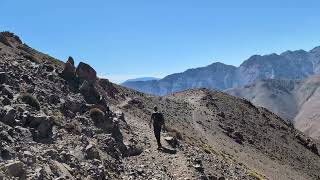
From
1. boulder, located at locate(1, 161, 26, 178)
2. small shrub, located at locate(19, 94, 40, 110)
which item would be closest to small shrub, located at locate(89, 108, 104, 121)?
small shrub, located at locate(19, 94, 40, 110)

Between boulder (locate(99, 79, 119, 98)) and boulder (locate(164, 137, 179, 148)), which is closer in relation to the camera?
boulder (locate(164, 137, 179, 148))

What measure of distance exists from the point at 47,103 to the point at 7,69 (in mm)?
3830

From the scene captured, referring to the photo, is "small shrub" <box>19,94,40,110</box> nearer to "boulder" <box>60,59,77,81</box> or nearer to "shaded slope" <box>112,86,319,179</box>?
"boulder" <box>60,59,77,81</box>

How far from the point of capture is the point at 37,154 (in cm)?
2234

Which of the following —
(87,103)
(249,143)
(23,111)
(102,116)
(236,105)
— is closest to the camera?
(23,111)

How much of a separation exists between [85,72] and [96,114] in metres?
13.3

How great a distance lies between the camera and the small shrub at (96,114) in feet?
108

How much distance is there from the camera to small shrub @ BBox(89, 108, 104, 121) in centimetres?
3288

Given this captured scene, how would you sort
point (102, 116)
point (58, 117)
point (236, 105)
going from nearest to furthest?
point (58, 117) < point (102, 116) < point (236, 105)

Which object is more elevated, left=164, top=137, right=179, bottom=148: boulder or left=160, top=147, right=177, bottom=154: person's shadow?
left=164, top=137, right=179, bottom=148: boulder

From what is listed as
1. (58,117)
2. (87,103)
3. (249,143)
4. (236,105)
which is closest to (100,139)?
(58,117)

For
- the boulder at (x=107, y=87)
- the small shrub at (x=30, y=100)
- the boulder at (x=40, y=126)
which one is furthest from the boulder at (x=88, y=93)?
the boulder at (x=107, y=87)

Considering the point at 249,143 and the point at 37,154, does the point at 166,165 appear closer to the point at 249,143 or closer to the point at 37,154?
the point at 37,154

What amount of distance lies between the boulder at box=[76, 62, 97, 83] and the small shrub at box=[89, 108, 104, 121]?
8279mm
